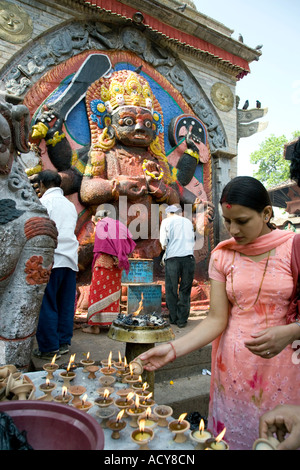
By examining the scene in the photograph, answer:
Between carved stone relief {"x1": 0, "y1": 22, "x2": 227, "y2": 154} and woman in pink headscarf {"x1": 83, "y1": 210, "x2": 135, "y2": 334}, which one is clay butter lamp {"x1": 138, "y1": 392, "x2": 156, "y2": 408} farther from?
carved stone relief {"x1": 0, "y1": 22, "x2": 227, "y2": 154}

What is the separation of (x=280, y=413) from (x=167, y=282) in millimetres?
4129

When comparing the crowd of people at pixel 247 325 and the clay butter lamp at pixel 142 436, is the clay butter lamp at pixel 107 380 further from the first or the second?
the clay butter lamp at pixel 142 436

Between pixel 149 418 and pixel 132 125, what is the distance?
20.4ft

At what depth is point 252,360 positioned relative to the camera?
65.8 inches

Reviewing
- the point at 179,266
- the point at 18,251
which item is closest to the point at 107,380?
the point at 18,251

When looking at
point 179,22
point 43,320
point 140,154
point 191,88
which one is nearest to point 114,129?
point 140,154

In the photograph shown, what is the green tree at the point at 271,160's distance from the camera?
2720cm

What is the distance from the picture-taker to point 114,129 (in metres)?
6.81

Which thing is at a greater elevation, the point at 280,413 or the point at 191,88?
the point at 191,88

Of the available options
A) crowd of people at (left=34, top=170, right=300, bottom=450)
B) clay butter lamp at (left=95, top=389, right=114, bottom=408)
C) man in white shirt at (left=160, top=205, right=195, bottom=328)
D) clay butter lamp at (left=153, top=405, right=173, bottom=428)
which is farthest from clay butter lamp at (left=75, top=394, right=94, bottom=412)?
man in white shirt at (left=160, top=205, right=195, bottom=328)

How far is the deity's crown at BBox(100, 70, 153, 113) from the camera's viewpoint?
674 cm

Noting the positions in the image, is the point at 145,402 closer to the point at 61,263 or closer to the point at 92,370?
the point at 92,370
